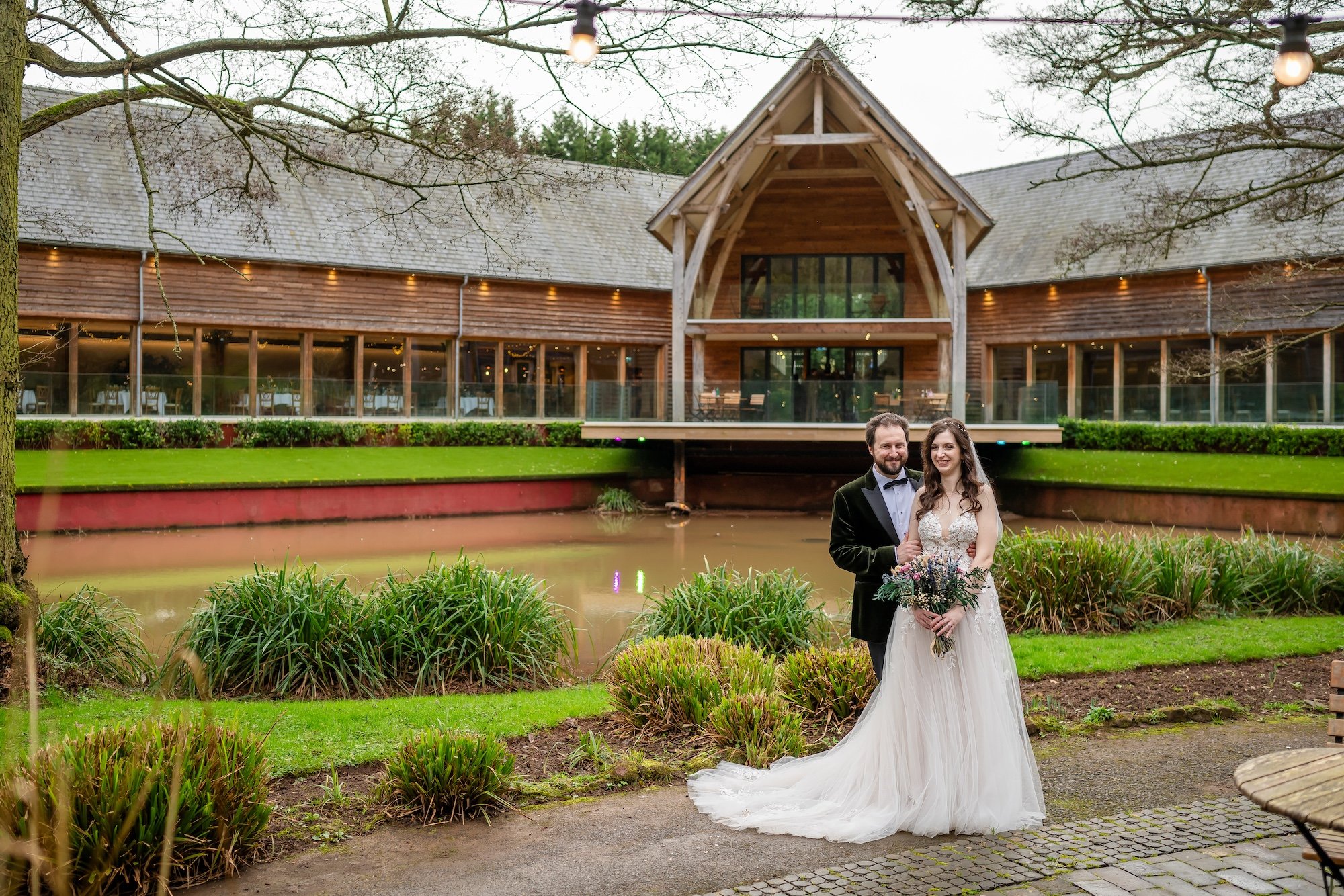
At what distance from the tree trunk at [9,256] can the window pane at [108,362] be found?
52.0 feet

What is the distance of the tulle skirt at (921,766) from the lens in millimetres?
4531

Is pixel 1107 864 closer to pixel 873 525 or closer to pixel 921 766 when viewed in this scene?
pixel 921 766

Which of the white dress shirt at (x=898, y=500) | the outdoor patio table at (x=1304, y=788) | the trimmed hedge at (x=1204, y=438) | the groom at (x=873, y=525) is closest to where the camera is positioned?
the outdoor patio table at (x=1304, y=788)

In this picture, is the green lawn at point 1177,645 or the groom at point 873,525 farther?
the green lawn at point 1177,645

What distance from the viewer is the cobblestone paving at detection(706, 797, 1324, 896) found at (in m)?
3.81

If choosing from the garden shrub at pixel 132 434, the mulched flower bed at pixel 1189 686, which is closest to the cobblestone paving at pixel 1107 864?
the mulched flower bed at pixel 1189 686

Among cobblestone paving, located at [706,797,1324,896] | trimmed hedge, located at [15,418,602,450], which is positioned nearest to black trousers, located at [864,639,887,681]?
cobblestone paving, located at [706,797,1324,896]

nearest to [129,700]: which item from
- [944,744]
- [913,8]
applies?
[944,744]

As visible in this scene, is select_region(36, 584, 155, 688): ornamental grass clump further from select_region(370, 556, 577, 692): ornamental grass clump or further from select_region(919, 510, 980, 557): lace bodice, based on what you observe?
select_region(919, 510, 980, 557): lace bodice

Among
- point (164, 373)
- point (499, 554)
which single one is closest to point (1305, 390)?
point (499, 554)

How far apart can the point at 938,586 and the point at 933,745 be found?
67 centimetres

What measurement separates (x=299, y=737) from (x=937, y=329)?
61.9ft

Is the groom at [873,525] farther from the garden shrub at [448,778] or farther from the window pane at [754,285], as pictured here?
the window pane at [754,285]

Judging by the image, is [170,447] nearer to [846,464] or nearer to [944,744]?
[846,464]
